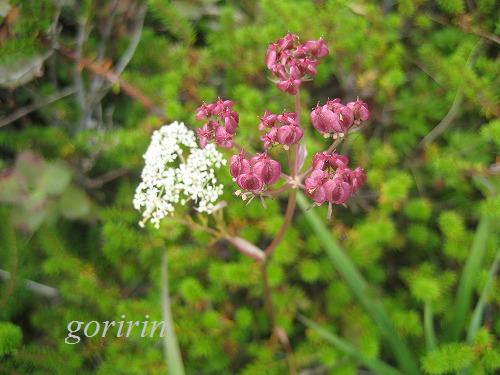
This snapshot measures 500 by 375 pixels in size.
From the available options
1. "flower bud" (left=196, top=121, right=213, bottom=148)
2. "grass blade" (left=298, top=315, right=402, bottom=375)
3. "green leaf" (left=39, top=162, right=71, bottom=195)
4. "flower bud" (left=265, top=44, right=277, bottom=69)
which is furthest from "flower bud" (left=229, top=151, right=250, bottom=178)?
"green leaf" (left=39, top=162, right=71, bottom=195)

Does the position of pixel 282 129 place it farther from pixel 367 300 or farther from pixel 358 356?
pixel 358 356

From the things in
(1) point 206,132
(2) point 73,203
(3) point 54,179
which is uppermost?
(1) point 206,132

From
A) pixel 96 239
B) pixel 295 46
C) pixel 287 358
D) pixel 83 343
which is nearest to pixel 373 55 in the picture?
pixel 295 46

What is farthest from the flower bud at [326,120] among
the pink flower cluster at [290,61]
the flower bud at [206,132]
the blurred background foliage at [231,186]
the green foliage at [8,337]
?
the green foliage at [8,337]

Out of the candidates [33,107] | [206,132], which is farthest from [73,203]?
[206,132]

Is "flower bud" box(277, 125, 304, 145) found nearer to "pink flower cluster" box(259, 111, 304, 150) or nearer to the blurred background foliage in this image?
"pink flower cluster" box(259, 111, 304, 150)

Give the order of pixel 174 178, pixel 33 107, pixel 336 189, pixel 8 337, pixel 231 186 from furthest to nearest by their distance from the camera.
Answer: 1. pixel 33 107
2. pixel 231 186
3. pixel 8 337
4. pixel 174 178
5. pixel 336 189
